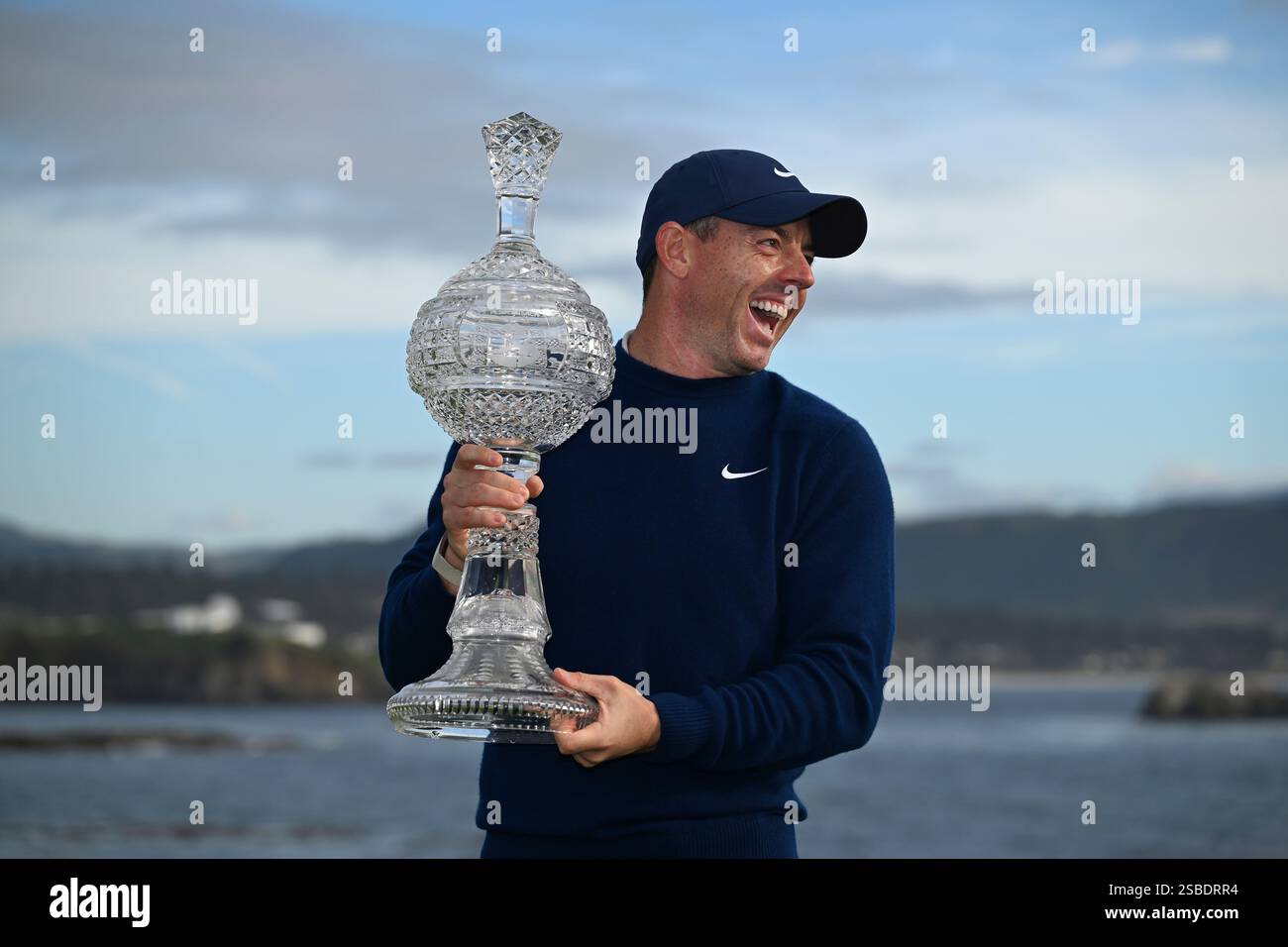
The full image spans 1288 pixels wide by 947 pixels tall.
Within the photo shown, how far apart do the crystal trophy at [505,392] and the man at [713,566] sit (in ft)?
0.43

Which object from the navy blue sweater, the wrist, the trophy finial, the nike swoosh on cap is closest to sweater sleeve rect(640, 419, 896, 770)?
the navy blue sweater

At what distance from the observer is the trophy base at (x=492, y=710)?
12.0 feet

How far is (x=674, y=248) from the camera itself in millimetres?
4457

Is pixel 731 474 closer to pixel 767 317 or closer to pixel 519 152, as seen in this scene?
pixel 767 317

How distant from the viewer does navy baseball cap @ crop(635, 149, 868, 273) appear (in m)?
4.24

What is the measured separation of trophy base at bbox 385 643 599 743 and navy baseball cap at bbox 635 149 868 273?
1.34 m

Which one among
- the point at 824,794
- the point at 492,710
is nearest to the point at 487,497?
the point at 492,710

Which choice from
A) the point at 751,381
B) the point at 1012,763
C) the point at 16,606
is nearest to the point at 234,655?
the point at 16,606

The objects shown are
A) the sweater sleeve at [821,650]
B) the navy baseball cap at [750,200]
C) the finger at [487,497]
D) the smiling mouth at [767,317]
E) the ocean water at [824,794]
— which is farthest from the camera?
the ocean water at [824,794]

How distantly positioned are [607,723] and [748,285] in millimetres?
1286

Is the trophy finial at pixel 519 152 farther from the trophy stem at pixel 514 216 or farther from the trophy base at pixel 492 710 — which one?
the trophy base at pixel 492 710

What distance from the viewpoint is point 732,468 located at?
4352mm

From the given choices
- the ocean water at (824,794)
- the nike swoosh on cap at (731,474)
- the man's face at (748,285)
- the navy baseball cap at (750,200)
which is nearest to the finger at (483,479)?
the nike swoosh on cap at (731,474)

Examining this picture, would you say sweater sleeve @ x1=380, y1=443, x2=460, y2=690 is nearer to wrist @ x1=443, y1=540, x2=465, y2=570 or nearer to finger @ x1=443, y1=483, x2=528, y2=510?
wrist @ x1=443, y1=540, x2=465, y2=570
